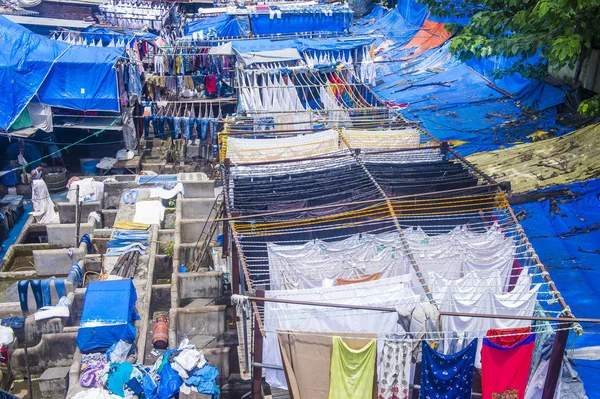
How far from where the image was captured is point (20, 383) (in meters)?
15.5

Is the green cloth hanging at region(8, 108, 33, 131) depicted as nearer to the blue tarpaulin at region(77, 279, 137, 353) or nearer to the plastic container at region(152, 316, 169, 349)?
the blue tarpaulin at region(77, 279, 137, 353)

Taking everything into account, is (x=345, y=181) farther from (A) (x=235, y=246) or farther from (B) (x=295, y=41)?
(B) (x=295, y=41)

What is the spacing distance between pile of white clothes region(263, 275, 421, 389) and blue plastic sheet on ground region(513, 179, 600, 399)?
353 centimetres

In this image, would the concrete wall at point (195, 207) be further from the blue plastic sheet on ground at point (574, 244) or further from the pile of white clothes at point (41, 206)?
the blue plastic sheet on ground at point (574, 244)

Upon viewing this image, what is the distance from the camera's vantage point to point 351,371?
969 cm

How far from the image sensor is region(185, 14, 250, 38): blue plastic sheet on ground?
117 ft

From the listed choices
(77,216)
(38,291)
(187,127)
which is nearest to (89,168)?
(187,127)

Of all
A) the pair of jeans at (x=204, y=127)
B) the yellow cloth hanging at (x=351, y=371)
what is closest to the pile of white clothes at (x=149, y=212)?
the pair of jeans at (x=204, y=127)

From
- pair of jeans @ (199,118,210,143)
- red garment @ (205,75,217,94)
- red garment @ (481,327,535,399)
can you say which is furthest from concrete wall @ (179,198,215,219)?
red garment @ (481,327,535,399)

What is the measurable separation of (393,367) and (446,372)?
3.00ft

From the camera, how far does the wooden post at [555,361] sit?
9.25 meters

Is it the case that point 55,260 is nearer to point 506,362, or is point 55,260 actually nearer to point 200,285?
point 200,285

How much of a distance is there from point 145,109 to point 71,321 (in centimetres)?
1414

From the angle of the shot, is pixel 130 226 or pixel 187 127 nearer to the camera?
pixel 130 226
